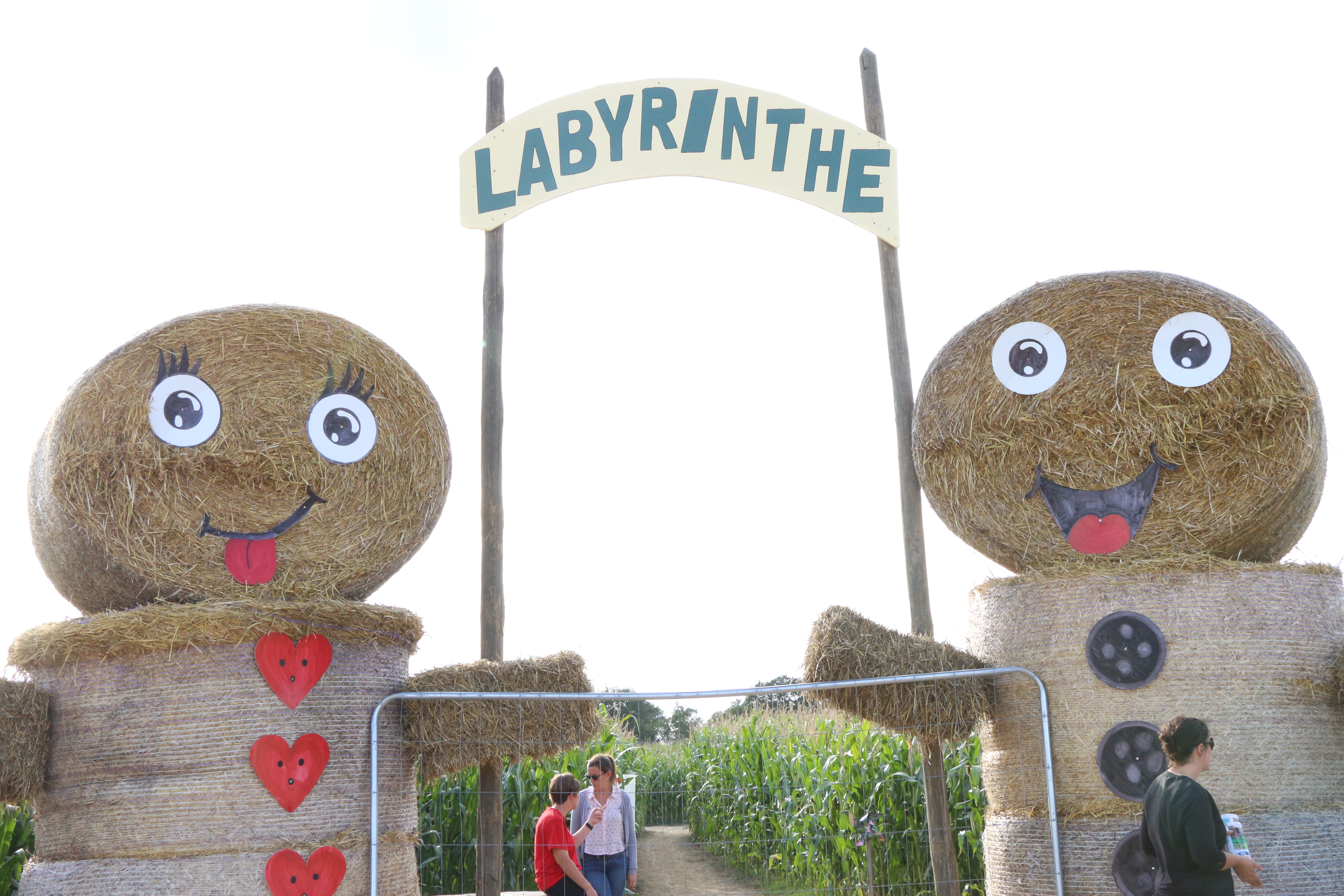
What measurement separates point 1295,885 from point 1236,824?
0.86 meters

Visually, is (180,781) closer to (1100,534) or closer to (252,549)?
(252,549)

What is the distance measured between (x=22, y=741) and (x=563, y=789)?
8.30ft

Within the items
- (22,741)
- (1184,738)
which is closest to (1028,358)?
(1184,738)

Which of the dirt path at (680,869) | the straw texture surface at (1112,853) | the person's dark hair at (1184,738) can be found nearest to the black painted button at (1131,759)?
the straw texture surface at (1112,853)

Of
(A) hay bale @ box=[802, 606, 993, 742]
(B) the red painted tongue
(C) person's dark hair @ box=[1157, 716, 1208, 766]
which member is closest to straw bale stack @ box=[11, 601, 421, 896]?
(B) the red painted tongue

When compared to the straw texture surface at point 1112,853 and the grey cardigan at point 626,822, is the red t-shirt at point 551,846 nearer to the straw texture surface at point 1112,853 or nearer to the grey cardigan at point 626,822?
the grey cardigan at point 626,822

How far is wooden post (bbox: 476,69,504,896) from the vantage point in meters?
6.48

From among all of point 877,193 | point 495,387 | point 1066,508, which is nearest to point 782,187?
point 877,193

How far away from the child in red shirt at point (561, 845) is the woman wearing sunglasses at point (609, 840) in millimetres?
50

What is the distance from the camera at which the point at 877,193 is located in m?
7.54

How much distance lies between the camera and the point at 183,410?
550 centimetres

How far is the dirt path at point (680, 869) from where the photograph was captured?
6.18 m

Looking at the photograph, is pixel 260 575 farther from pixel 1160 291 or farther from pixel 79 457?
pixel 1160 291

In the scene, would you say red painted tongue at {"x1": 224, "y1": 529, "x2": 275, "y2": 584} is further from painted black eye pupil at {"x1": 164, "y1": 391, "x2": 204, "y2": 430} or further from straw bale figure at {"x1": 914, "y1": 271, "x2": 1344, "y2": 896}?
straw bale figure at {"x1": 914, "y1": 271, "x2": 1344, "y2": 896}
